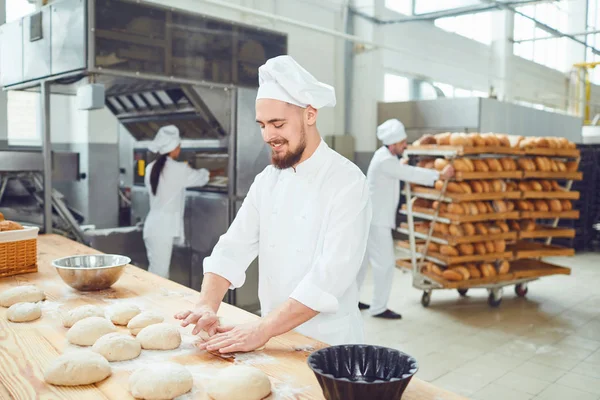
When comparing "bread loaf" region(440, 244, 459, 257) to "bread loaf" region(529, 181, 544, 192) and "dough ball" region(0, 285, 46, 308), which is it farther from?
"dough ball" region(0, 285, 46, 308)

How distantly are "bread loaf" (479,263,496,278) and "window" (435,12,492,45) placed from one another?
6573 millimetres

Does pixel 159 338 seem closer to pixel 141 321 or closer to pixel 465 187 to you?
pixel 141 321

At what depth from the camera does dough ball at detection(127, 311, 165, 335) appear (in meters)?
1.47

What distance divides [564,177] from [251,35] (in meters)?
3.30

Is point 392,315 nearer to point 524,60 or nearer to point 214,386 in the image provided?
point 214,386

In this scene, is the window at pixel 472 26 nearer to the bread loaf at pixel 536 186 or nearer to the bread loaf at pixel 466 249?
the bread loaf at pixel 536 186

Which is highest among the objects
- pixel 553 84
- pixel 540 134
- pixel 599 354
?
pixel 553 84

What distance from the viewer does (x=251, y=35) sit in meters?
3.91

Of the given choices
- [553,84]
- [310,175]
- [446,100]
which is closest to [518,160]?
[446,100]

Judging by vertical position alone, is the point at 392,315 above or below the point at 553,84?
below

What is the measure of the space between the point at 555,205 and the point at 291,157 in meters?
4.17

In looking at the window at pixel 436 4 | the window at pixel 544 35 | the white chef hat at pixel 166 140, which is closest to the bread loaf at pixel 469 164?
the white chef hat at pixel 166 140

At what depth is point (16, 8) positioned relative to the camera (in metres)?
5.70

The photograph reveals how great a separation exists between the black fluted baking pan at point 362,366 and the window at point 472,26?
32.4ft
